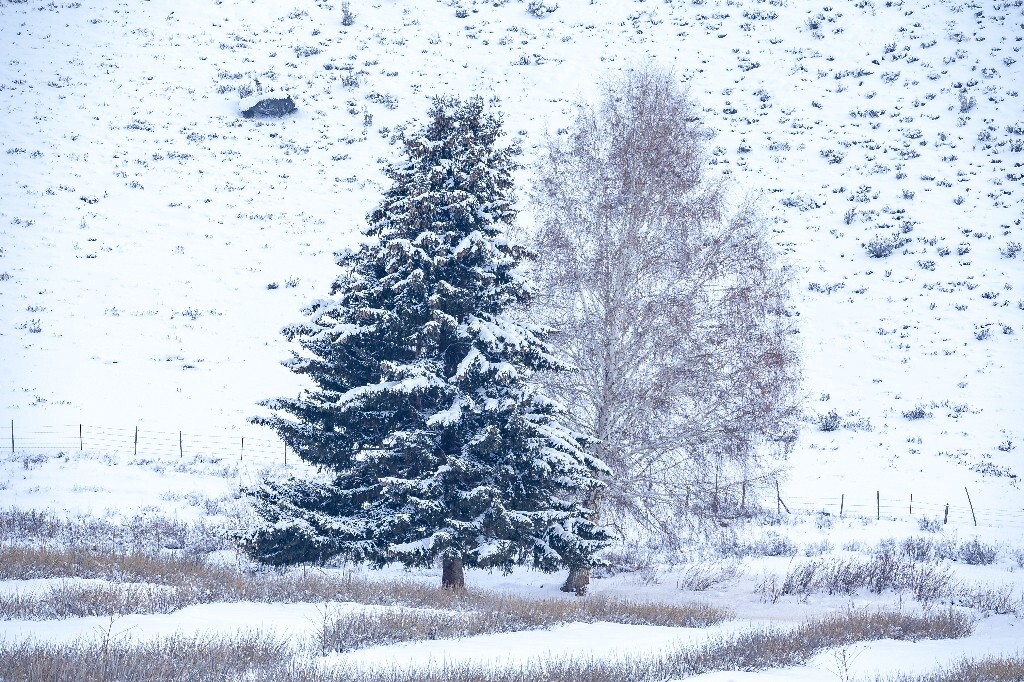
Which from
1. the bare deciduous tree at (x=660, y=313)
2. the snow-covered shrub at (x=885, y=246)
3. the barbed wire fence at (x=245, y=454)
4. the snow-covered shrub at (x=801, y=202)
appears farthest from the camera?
the snow-covered shrub at (x=801, y=202)

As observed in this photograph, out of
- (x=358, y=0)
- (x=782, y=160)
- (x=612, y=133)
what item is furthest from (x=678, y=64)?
(x=612, y=133)

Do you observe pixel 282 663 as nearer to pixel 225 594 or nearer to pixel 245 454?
pixel 225 594

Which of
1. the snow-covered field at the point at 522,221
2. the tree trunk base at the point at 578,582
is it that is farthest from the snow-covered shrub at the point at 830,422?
the tree trunk base at the point at 578,582

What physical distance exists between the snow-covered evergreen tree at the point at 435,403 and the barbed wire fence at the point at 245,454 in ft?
32.0

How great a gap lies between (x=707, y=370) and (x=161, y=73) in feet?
185

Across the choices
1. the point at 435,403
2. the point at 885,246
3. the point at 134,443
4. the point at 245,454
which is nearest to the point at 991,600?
the point at 435,403

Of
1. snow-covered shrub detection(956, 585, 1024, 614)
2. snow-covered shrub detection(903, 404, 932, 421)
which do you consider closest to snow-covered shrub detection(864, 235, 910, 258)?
snow-covered shrub detection(903, 404, 932, 421)

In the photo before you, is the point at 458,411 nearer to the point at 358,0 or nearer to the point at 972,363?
the point at 972,363

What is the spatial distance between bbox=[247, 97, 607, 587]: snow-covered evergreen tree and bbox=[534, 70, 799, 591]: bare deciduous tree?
5.80 ft

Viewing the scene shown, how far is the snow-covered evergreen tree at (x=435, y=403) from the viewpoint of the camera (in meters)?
12.7

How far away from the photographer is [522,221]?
96.5 feet

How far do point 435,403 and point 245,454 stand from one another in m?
16.0

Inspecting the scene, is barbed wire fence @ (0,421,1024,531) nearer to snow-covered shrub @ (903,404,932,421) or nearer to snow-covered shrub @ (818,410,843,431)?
snow-covered shrub @ (818,410,843,431)

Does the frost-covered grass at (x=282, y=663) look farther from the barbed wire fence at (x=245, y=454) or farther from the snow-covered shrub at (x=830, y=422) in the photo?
the snow-covered shrub at (x=830, y=422)
